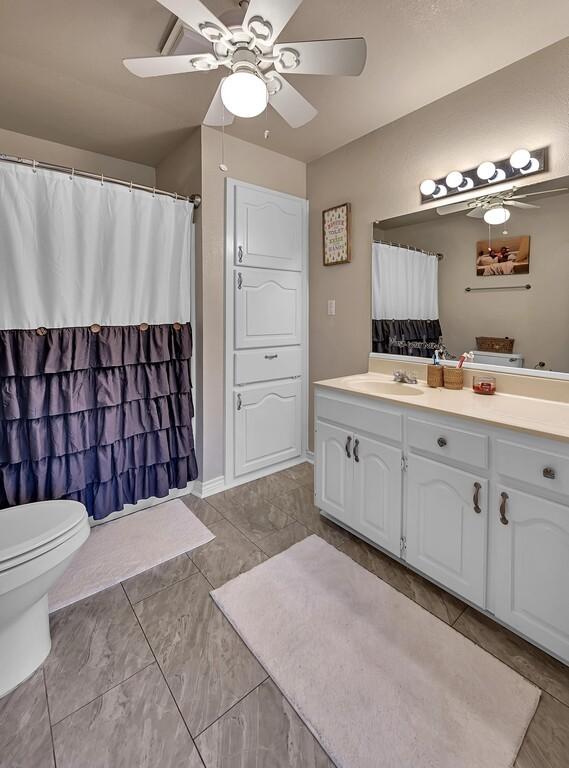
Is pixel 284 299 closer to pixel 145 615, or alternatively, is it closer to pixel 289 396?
pixel 289 396

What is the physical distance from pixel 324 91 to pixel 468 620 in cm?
263

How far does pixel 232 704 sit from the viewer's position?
121 cm

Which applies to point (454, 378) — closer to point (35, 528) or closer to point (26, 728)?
point (35, 528)

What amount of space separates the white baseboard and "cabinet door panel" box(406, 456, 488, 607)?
4.58 ft

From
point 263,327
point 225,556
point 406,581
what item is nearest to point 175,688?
point 225,556

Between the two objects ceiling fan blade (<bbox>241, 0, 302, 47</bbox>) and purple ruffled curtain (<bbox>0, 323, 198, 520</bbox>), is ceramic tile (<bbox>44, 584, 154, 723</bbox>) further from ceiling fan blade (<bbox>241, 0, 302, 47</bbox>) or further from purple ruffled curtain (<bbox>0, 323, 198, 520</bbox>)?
ceiling fan blade (<bbox>241, 0, 302, 47</bbox>)

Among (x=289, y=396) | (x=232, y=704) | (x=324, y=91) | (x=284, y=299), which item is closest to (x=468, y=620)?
(x=232, y=704)

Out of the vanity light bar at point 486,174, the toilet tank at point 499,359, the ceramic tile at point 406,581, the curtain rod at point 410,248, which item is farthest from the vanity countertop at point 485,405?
the vanity light bar at point 486,174

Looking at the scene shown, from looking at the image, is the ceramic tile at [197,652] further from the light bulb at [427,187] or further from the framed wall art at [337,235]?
the light bulb at [427,187]

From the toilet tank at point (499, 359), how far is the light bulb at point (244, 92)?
156 cm

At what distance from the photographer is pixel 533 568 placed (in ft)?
4.32

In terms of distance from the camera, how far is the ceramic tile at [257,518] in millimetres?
2172

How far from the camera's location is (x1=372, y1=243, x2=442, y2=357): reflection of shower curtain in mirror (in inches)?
86.0

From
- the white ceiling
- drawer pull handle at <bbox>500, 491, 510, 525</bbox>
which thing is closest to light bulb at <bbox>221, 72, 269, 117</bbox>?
the white ceiling
